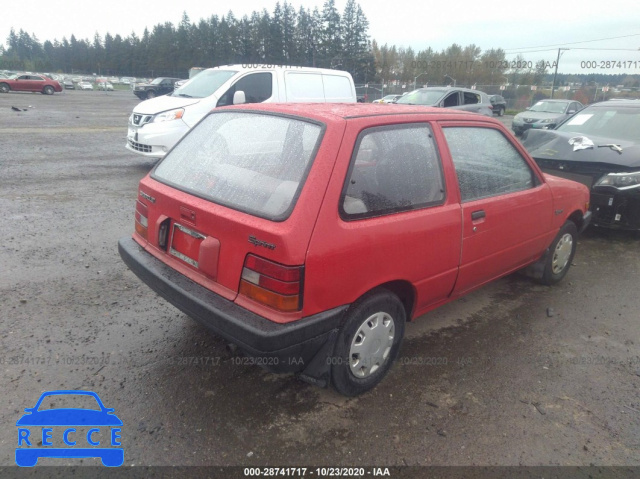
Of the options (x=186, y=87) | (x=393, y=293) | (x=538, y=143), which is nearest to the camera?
(x=393, y=293)

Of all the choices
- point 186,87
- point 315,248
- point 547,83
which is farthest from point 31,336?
point 547,83

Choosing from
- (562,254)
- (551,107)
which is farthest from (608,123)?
(551,107)

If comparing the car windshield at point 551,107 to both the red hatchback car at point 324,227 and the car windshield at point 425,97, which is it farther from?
the red hatchback car at point 324,227

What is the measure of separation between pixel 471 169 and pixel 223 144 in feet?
5.67

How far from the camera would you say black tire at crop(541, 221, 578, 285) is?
432 centimetres

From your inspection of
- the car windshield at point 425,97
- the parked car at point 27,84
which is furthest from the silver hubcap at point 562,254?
the parked car at point 27,84

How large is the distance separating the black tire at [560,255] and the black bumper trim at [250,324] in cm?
277

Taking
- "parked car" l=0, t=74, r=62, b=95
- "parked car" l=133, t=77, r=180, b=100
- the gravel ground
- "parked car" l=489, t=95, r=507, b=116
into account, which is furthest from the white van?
"parked car" l=0, t=74, r=62, b=95

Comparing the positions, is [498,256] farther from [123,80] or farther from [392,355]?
[123,80]

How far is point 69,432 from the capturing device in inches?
95.5

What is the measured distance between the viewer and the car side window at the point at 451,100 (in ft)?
44.5

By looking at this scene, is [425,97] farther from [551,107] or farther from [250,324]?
[250,324]

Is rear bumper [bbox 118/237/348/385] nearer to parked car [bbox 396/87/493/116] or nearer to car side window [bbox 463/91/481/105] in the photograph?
parked car [bbox 396/87/493/116]

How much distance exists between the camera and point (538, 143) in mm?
6477
